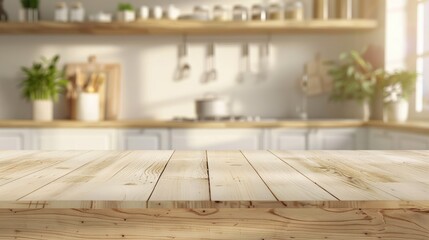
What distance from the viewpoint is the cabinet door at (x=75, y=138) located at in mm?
3553

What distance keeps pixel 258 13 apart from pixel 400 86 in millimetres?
1128

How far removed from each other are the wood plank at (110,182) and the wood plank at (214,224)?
0.10 feet

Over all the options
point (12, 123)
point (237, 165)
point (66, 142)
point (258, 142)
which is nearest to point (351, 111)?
point (258, 142)

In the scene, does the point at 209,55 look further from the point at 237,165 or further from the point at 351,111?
the point at 237,165

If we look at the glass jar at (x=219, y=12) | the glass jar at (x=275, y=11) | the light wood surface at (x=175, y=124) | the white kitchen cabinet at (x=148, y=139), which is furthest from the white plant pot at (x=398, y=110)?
the white kitchen cabinet at (x=148, y=139)

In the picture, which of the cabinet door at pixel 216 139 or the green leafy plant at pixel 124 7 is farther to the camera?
the green leafy plant at pixel 124 7

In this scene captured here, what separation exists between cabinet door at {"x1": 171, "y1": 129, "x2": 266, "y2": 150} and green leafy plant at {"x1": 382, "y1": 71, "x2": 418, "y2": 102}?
87 centimetres

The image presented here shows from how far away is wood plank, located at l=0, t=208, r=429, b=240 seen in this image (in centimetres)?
82

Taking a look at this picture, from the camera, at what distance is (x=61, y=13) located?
390 centimetres

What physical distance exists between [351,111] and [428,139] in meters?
1.37

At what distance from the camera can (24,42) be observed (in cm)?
412

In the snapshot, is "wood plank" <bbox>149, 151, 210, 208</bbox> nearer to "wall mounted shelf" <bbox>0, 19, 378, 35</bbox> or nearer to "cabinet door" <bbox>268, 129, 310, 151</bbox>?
"cabinet door" <bbox>268, 129, 310, 151</bbox>

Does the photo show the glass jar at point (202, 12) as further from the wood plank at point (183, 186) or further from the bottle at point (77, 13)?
the wood plank at point (183, 186)

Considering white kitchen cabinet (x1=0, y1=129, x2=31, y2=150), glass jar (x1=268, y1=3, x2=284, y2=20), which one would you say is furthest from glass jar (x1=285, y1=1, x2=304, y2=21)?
white kitchen cabinet (x1=0, y1=129, x2=31, y2=150)
